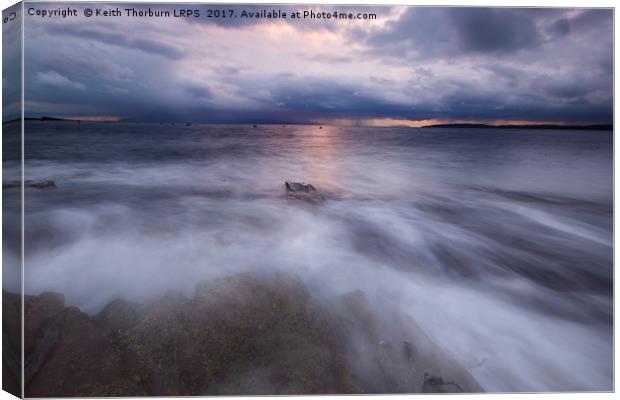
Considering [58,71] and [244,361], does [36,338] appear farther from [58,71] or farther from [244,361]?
[58,71]

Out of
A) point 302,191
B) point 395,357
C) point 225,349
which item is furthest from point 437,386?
point 302,191

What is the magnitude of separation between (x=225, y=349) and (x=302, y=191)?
56.8 inches

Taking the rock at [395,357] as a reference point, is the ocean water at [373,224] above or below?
above

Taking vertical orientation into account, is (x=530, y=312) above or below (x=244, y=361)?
above

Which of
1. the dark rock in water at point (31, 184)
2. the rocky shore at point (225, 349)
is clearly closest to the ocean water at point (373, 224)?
the dark rock in water at point (31, 184)

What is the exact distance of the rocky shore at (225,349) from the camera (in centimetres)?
281

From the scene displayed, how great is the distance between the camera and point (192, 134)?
3309 mm

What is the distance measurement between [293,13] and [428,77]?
48.6 inches

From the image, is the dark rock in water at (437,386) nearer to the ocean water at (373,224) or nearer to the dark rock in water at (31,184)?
the ocean water at (373,224)

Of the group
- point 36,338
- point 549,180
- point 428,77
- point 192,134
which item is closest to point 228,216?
point 192,134

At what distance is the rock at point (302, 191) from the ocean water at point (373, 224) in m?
0.06

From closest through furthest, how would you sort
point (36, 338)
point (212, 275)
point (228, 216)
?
point (36, 338) < point (212, 275) < point (228, 216)

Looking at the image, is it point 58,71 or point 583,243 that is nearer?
point 58,71

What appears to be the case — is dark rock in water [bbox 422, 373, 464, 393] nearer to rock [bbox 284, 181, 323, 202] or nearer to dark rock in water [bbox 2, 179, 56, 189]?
rock [bbox 284, 181, 323, 202]
